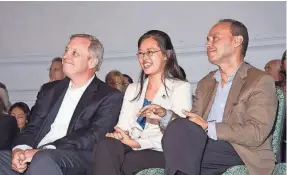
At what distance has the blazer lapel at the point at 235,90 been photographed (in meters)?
2.62

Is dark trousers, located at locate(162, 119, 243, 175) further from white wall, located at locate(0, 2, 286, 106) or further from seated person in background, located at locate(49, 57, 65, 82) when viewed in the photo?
white wall, located at locate(0, 2, 286, 106)

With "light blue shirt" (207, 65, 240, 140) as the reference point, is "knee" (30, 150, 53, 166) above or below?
below

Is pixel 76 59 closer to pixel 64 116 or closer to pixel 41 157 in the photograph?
pixel 64 116

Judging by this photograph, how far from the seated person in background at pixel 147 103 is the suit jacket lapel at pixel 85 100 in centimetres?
18

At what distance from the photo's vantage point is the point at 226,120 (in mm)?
2605

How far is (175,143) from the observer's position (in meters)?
2.31

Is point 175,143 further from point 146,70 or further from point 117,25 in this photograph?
point 117,25

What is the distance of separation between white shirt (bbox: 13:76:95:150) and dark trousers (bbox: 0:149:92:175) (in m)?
0.15

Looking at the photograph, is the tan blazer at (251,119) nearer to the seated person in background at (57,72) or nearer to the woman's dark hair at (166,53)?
the woman's dark hair at (166,53)

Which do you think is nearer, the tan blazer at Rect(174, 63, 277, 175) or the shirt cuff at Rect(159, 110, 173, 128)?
the tan blazer at Rect(174, 63, 277, 175)

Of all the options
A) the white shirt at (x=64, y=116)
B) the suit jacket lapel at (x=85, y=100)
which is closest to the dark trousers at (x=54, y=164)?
the white shirt at (x=64, y=116)

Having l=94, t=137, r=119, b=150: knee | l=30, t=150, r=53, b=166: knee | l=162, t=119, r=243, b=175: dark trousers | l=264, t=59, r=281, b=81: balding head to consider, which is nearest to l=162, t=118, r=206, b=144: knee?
l=162, t=119, r=243, b=175: dark trousers

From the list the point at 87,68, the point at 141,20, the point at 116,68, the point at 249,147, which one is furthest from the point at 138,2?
the point at 249,147

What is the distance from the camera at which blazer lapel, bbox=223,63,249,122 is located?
2.62m
